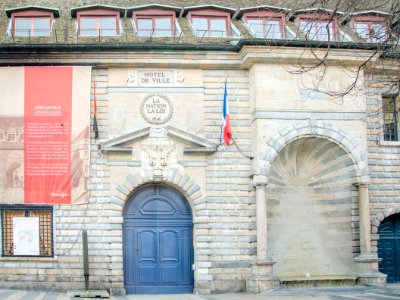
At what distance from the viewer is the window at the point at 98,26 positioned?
24.1 metres

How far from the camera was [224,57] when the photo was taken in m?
22.9

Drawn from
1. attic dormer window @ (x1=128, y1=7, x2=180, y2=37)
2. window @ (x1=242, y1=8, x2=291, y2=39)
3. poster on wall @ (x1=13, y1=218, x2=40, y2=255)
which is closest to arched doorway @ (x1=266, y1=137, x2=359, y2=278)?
window @ (x1=242, y1=8, x2=291, y2=39)

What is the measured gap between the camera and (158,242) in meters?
22.7

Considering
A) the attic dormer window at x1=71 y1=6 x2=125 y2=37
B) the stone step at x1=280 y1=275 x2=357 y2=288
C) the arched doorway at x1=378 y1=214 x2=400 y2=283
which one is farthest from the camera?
the attic dormer window at x1=71 y1=6 x2=125 y2=37

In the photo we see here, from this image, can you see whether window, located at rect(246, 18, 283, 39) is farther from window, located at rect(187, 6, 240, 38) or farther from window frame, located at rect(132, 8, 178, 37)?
window frame, located at rect(132, 8, 178, 37)

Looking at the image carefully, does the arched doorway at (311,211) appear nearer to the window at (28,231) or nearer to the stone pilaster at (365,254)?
the stone pilaster at (365,254)

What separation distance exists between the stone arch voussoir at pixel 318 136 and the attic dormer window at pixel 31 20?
8.45 meters

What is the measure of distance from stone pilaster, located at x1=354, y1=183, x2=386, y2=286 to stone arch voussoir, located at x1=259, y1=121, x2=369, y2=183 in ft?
1.96

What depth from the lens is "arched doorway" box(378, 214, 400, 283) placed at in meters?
24.0

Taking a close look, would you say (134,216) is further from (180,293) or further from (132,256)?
(180,293)

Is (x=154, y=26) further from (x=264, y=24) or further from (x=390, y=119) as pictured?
(x=390, y=119)

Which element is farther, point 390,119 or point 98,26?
point 390,119

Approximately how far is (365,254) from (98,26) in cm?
1159

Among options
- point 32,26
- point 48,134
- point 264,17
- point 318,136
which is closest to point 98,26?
point 32,26
